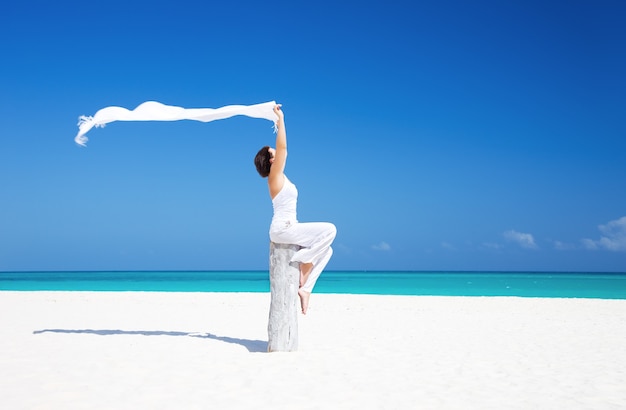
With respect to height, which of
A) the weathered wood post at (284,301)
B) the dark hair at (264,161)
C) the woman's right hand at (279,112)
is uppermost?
the woman's right hand at (279,112)

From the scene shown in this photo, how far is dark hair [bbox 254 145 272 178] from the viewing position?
691cm

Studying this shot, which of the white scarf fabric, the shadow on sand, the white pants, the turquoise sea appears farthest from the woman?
the turquoise sea

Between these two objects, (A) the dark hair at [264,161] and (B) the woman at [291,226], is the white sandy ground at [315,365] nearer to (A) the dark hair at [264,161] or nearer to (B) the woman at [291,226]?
(B) the woman at [291,226]

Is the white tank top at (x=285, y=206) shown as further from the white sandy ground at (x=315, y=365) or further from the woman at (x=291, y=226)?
the white sandy ground at (x=315, y=365)

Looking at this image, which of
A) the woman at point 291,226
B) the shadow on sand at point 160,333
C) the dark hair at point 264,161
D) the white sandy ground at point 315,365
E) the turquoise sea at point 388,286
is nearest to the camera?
the white sandy ground at point 315,365

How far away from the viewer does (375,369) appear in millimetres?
5930

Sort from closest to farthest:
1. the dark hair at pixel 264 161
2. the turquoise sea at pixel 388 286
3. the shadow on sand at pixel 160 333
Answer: the dark hair at pixel 264 161 → the shadow on sand at pixel 160 333 → the turquoise sea at pixel 388 286

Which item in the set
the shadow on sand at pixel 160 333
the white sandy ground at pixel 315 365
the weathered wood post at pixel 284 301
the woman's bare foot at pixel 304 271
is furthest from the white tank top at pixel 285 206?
the shadow on sand at pixel 160 333

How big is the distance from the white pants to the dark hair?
0.69 metres

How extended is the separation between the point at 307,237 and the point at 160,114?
2.80 meters

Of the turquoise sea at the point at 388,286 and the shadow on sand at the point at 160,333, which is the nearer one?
the shadow on sand at the point at 160,333

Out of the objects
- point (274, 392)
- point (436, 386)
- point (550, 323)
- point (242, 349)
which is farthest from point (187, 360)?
point (550, 323)

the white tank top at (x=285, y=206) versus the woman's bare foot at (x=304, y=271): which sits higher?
the white tank top at (x=285, y=206)

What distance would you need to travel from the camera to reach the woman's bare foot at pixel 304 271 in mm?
6914
